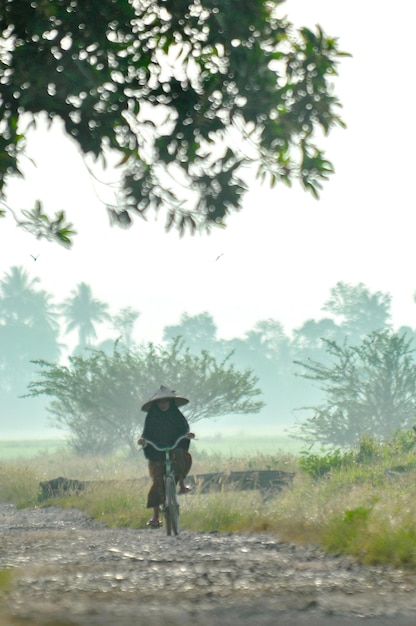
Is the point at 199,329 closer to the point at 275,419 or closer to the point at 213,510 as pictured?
the point at 275,419

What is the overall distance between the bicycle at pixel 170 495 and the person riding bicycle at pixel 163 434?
3.9 inches

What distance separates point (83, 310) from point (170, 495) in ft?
486

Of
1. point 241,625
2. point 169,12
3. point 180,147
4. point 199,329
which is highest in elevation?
point 199,329

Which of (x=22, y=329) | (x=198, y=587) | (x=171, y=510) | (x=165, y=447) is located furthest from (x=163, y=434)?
(x=22, y=329)

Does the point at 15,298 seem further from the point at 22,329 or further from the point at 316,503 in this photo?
the point at 316,503

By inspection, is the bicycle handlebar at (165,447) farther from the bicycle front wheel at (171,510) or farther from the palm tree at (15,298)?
the palm tree at (15,298)

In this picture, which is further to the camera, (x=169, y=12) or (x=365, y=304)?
(x=365, y=304)

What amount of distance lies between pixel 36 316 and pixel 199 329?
2563 cm

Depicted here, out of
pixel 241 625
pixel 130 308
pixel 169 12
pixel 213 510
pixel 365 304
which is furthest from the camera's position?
pixel 130 308

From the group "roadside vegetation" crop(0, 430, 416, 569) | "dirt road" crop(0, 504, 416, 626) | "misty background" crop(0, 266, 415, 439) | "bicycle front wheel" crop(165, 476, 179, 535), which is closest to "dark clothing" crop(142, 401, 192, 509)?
"bicycle front wheel" crop(165, 476, 179, 535)

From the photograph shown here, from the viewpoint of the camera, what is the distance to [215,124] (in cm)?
1010

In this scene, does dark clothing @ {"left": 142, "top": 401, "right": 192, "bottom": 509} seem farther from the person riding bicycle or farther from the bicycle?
the bicycle

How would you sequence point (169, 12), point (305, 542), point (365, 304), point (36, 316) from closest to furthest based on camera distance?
point (169, 12)
point (305, 542)
point (365, 304)
point (36, 316)

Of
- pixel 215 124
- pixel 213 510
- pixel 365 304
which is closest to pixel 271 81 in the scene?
pixel 215 124
